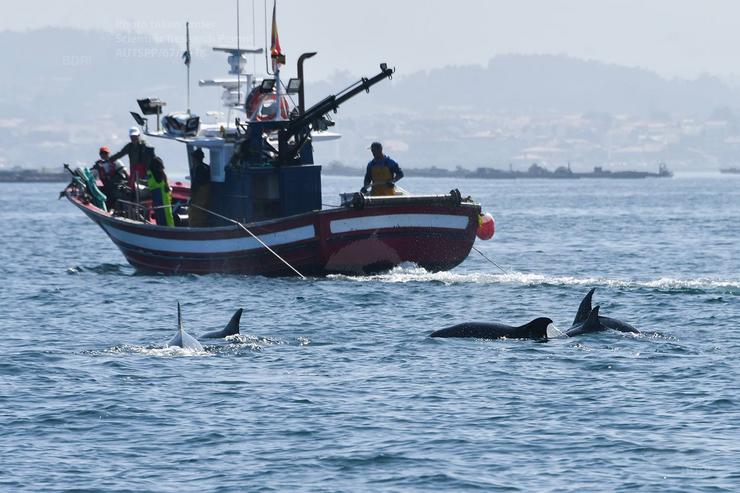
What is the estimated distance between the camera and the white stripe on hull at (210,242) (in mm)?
36375

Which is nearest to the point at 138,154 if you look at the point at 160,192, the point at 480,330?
the point at 160,192

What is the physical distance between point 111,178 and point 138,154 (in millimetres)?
3492

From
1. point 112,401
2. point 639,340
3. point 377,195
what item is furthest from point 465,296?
point 112,401

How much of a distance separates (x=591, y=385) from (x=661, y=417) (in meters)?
2.24

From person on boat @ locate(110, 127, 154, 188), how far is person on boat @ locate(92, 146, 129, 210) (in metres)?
1.63

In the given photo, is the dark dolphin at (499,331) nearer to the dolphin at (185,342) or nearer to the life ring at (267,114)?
the dolphin at (185,342)

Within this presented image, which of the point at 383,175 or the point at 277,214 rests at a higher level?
the point at 383,175

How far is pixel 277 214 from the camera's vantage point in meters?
38.5

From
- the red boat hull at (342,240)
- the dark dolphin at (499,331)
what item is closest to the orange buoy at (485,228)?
the red boat hull at (342,240)

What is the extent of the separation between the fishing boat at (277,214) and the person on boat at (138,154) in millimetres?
809

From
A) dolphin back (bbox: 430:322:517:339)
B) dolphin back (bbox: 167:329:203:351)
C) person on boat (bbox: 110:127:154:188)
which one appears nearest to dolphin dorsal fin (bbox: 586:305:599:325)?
dolphin back (bbox: 430:322:517:339)

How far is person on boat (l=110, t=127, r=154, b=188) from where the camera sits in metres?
40.2

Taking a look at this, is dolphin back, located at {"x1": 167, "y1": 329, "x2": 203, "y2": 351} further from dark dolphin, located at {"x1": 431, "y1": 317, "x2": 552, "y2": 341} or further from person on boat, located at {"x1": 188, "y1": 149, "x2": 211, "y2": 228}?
person on boat, located at {"x1": 188, "y1": 149, "x2": 211, "y2": 228}

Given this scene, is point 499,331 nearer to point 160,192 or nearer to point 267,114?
point 267,114
